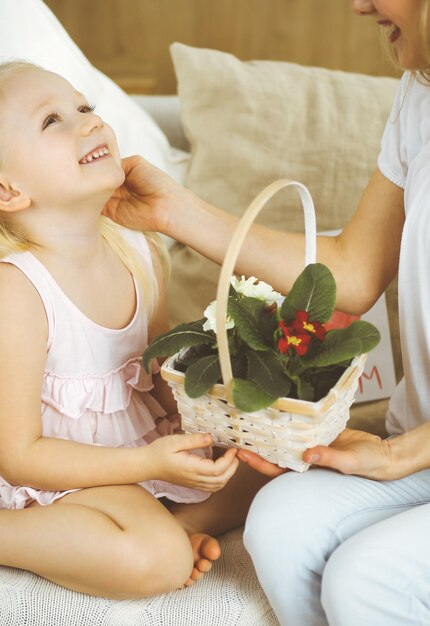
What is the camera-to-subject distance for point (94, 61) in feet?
8.74

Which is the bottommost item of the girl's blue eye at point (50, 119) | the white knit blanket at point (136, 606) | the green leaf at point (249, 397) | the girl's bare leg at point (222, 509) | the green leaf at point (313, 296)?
the girl's bare leg at point (222, 509)

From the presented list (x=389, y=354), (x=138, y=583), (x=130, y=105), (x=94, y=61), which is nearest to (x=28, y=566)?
(x=138, y=583)

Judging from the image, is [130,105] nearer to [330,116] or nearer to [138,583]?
[330,116]

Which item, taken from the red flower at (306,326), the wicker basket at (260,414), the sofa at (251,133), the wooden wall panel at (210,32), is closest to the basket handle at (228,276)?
the wicker basket at (260,414)

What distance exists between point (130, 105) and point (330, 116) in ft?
1.55

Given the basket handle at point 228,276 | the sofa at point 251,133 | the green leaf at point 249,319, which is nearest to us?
the basket handle at point 228,276

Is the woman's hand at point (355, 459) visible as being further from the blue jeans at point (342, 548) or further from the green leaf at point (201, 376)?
the green leaf at point (201, 376)

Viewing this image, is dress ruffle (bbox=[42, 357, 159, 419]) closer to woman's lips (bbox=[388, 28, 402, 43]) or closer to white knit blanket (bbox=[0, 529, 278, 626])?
white knit blanket (bbox=[0, 529, 278, 626])

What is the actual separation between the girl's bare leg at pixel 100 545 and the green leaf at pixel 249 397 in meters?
0.31

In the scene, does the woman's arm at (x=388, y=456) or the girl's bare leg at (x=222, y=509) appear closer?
the woman's arm at (x=388, y=456)

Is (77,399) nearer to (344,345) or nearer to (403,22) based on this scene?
(344,345)

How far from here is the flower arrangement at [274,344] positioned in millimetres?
1021

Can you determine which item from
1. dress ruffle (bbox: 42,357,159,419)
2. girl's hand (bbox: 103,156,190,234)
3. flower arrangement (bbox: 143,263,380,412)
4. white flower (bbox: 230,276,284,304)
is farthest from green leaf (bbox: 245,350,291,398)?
girl's hand (bbox: 103,156,190,234)

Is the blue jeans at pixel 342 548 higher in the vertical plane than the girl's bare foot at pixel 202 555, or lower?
higher
